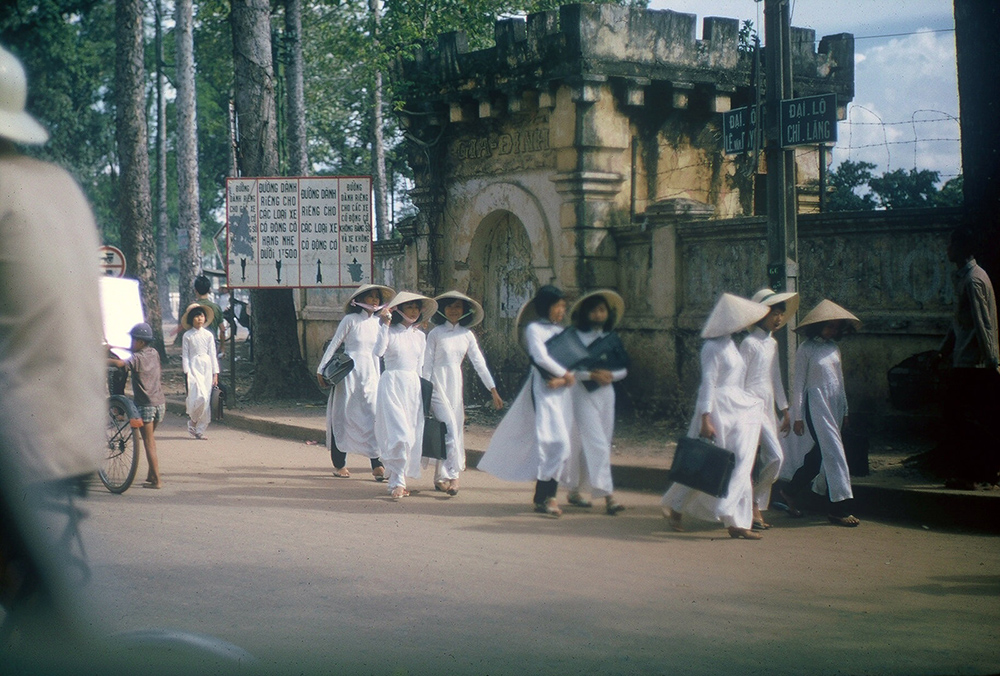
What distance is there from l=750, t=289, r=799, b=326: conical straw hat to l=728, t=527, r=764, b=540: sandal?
5.09 feet

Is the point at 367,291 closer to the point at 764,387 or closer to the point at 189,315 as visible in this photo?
the point at 189,315

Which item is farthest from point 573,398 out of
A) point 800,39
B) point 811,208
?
point 800,39

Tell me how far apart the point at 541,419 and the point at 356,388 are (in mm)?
3071

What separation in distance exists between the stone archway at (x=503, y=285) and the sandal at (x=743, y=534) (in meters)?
7.71

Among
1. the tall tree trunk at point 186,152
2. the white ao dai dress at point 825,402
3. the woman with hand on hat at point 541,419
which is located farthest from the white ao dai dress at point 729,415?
the tall tree trunk at point 186,152

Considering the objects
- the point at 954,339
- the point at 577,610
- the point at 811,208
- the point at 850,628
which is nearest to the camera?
the point at 850,628

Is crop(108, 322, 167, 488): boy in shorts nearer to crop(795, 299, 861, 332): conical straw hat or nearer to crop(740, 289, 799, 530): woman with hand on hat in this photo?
crop(740, 289, 799, 530): woman with hand on hat

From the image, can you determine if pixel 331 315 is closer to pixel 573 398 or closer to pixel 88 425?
pixel 573 398

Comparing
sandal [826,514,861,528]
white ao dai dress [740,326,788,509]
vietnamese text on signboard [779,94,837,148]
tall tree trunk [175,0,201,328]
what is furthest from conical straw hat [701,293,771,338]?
tall tree trunk [175,0,201,328]

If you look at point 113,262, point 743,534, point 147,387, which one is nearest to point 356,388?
point 147,387

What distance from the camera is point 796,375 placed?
8.45m

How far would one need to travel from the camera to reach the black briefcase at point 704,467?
24.7 feet

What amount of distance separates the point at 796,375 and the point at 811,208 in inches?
293

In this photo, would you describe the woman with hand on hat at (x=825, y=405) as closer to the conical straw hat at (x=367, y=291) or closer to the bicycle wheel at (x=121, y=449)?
the conical straw hat at (x=367, y=291)
